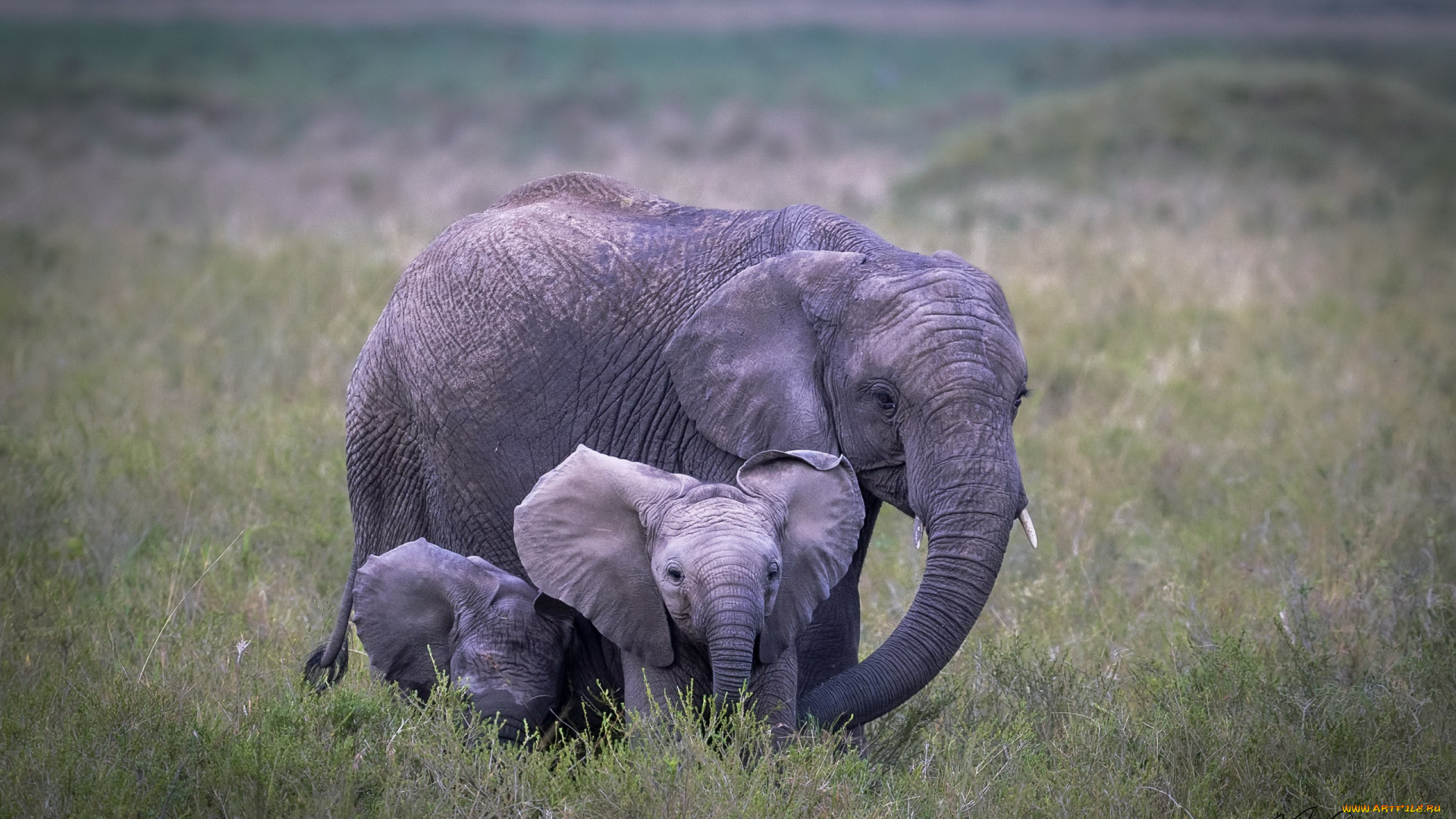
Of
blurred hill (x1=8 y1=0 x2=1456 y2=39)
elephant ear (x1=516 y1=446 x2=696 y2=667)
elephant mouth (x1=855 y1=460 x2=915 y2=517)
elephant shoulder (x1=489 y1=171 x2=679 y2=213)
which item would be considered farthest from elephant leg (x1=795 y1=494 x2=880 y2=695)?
blurred hill (x1=8 y1=0 x2=1456 y2=39)

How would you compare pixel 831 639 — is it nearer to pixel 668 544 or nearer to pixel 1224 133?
pixel 668 544

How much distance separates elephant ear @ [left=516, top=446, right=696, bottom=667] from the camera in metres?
4.54

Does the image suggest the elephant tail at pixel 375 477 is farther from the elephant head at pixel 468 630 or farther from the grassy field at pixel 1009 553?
the elephant head at pixel 468 630

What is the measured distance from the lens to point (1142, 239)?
15648mm

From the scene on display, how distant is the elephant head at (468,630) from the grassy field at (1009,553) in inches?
6.0

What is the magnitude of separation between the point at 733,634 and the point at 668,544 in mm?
332

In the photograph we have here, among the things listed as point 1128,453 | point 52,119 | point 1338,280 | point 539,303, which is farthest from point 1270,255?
point 52,119

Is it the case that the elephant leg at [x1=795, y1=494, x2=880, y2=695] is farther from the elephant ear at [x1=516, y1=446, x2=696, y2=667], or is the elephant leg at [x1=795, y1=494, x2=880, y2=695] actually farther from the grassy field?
the elephant ear at [x1=516, y1=446, x2=696, y2=667]

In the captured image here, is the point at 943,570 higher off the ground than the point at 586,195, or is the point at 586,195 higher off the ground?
the point at 586,195

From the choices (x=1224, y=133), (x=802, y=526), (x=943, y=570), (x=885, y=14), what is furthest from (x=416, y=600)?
(x=885, y=14)

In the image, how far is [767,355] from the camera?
4.98 meters

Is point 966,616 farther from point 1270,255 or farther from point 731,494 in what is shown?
point 1270,255

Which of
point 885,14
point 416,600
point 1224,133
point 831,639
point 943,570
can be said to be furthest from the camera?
point 885,14

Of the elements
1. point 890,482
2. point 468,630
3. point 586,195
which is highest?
point 586,195
